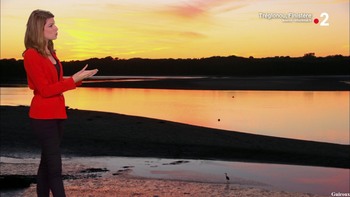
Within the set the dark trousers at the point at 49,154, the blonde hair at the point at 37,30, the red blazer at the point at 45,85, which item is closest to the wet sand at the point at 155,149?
the dark trousers at the point at 49,154

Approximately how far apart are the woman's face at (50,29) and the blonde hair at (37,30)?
0.04 m

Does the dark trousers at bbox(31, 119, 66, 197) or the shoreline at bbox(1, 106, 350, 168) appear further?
the shoreline at bbox(1, 106, 350, 168)

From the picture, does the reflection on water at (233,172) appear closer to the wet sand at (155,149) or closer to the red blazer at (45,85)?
the wet sand at (155,149)

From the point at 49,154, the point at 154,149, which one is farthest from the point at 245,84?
the point at 49,154

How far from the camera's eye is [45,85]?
435 cm

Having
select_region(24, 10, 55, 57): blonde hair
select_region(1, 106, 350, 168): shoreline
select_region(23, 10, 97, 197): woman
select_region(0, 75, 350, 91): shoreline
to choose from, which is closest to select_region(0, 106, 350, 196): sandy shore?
select_region(1, 106, 350, 168): shoreline

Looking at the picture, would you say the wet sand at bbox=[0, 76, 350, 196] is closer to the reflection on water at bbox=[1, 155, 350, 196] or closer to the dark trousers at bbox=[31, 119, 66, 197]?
the reflection on water at bbox=[1, 155, 350, 196]

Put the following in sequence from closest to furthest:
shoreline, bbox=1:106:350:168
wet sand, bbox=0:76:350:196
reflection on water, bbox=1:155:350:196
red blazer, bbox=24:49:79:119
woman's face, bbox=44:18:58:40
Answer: red blazer, bbox=24:49:79:119, woman's face, bbox=44:18:58:40, wet sand, bbox=0:76:350:196, reflection on water, bbox=1:155:350:196, shoreline, bbox=1:106:350:168

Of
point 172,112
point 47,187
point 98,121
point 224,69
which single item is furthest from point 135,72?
point 47,187

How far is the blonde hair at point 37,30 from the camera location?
4430mm

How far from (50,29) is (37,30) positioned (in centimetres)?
13

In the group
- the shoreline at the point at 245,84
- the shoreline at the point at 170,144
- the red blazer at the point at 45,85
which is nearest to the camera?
the red blazer at the point at 45,85

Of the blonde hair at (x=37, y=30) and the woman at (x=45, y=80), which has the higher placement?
the blonde hair at (x=37, y=30)

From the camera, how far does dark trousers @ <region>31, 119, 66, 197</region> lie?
451 centimetres
